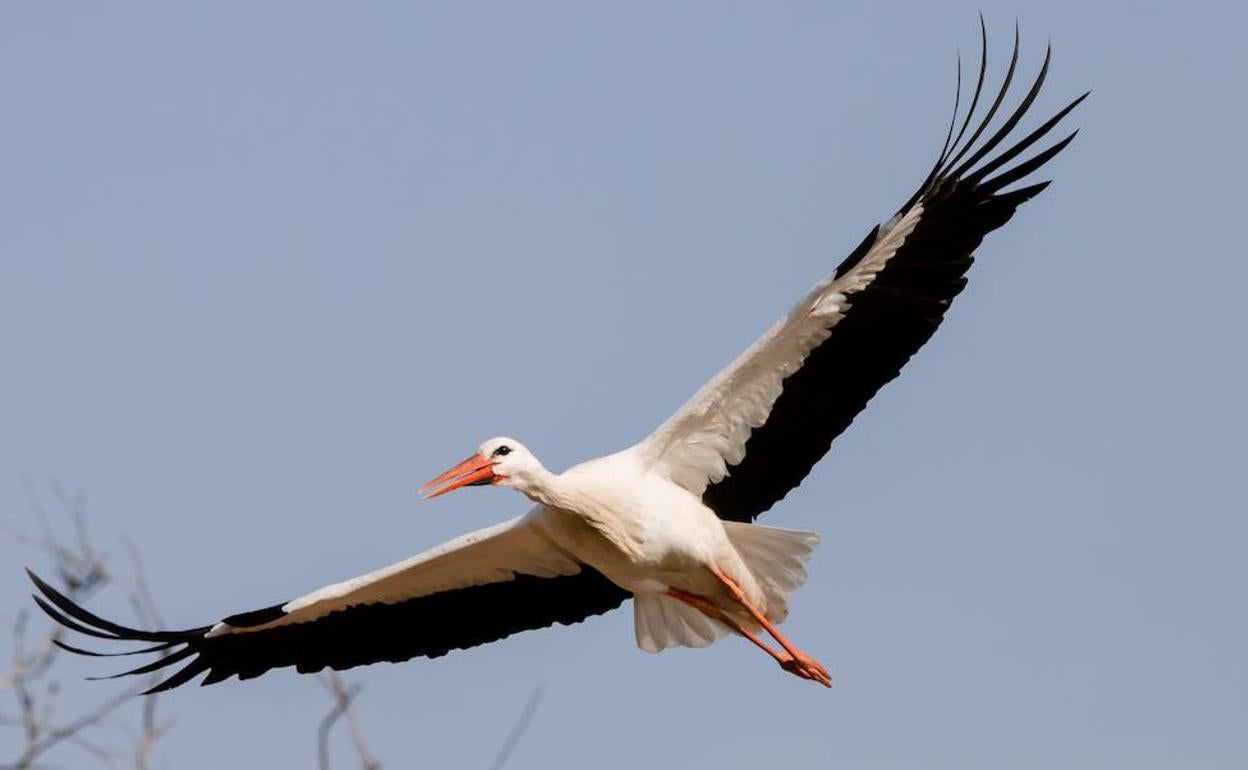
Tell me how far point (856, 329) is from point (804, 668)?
170 centimetres

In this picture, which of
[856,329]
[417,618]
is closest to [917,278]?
[856,329]

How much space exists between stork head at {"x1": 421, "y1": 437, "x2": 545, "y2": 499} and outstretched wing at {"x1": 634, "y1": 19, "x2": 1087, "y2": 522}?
2.05 ft

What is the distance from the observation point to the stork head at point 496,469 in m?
9.40

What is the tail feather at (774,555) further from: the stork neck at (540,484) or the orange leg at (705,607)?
the stork neck at (540,484)

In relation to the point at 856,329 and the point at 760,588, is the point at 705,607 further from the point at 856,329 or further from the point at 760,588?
the point at 856,329

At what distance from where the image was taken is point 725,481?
995 centimetres

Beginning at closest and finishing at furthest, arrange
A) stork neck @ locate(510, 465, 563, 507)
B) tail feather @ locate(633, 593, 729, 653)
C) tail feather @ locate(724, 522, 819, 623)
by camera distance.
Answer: stork neck @ locate(510, 465, 563, 507), tail feather @ locate(724, 522, 819, 623), tail feather @ locate(633, 593, 729, 653)

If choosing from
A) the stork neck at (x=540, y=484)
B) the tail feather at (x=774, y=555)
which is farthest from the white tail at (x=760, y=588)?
the stork neck at (x=540, y=484)

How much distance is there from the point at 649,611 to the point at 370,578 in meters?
1.44

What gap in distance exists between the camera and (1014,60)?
9109 mm

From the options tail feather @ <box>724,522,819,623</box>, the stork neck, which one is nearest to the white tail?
tail feather @ <box>724,522,819,623</box>

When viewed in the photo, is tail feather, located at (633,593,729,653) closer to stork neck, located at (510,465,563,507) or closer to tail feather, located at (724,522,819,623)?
tail feather, located at (724,522,819,623)

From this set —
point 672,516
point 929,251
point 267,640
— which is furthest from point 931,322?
point 267,640

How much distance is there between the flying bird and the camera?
9.42 metres
